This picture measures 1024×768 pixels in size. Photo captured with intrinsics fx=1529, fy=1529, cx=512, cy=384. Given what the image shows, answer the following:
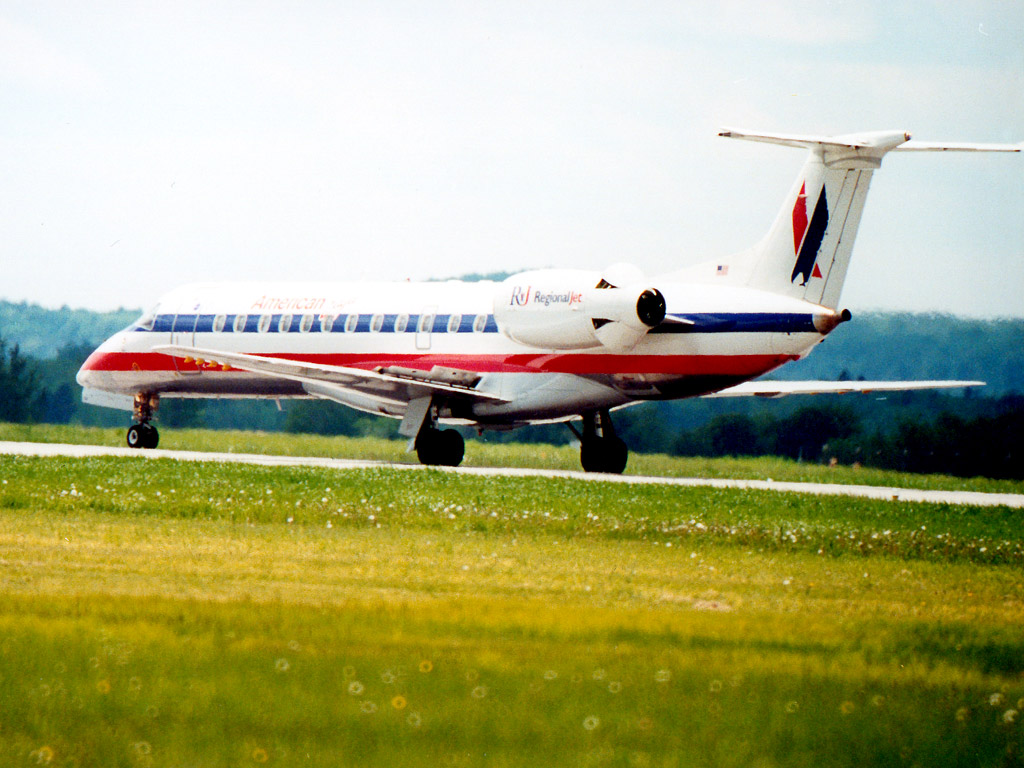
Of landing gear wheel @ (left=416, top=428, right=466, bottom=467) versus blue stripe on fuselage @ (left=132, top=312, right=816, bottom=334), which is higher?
blue stripe on fuselage @ (left=132, top=312, right=816, bottom=334)

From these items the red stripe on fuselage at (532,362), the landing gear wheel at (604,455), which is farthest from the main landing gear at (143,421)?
the landing gear wheel at (604,455)

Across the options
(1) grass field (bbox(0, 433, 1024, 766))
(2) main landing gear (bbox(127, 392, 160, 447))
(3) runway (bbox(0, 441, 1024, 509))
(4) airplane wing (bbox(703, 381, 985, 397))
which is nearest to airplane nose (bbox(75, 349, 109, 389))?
(2) main landing gear (bbox(127, 392, 160, 447))

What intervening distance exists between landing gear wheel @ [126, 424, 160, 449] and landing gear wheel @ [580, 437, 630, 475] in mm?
11424

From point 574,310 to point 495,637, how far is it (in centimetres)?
1743

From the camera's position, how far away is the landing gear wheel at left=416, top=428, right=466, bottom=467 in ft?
101

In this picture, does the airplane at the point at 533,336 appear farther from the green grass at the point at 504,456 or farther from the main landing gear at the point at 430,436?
the green grass at the point at 504,456

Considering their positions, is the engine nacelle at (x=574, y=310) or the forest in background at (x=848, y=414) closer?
the engine nacelle at (x=574, y=310)

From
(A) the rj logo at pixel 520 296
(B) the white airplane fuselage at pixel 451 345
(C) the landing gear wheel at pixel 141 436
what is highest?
(A) the rj logo at pixel 520 296

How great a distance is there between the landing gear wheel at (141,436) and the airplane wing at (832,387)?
13.6 meters

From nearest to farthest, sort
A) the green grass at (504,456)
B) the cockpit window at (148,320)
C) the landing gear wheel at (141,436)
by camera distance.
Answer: the green grass at (504,456), the cockpit window at (148,320), the landing gear wheel at (141,436)

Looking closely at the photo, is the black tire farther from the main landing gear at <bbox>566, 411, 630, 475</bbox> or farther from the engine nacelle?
the engine nacelle

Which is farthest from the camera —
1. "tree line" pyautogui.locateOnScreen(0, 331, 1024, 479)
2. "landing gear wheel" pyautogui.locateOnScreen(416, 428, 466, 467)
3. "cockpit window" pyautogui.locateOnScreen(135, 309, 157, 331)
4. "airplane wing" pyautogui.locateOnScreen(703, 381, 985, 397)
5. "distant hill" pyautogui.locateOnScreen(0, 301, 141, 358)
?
"distant hill" pyautogui.locateOnScreen(0, 301, 141, 358)

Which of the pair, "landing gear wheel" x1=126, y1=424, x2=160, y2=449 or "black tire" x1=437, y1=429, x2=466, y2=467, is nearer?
"black tire" x1=437, y1=429, x2=466, y2=467

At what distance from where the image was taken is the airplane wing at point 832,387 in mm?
30578
